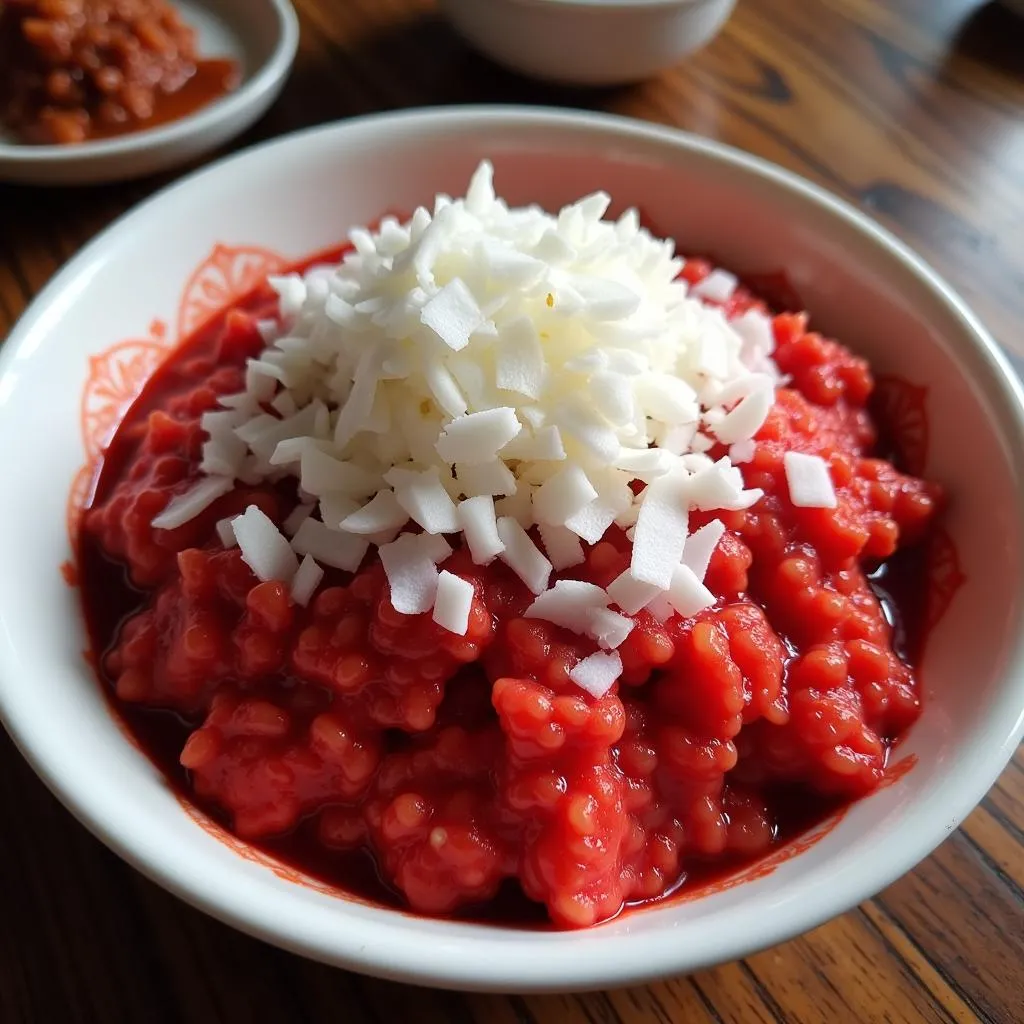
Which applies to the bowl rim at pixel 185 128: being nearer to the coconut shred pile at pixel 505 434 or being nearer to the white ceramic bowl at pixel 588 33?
the white ceramic bowl at pixel 588 33

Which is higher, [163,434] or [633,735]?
[633,735]

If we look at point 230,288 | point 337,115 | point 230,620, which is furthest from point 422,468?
point 337,115

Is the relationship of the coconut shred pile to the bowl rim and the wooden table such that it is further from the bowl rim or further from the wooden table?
the bowl rim

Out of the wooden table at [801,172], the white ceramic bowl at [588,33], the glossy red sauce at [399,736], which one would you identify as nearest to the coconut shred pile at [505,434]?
the glossy red sauce at [399,736]

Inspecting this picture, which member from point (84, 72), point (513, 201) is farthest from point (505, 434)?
point (84, 72)

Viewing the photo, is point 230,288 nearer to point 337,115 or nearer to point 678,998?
point 337,115

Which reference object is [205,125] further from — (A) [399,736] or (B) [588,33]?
(A) [399,736]

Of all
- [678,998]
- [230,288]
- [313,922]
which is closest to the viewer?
[313,922]
